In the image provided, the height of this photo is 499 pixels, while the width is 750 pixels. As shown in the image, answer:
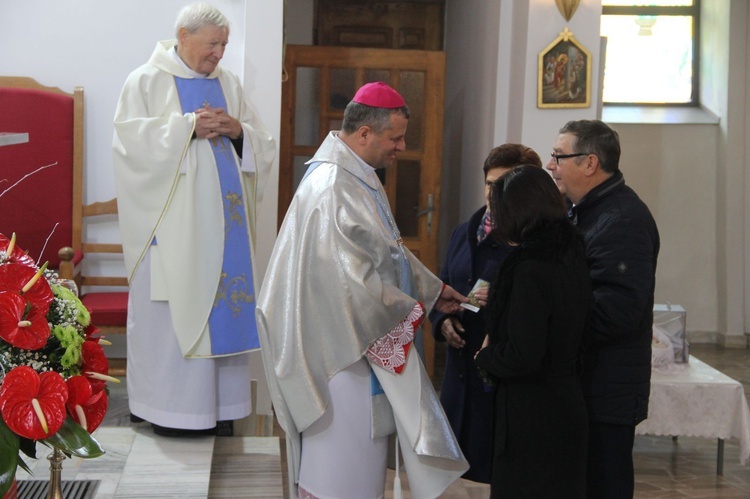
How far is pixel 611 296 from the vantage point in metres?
2.80

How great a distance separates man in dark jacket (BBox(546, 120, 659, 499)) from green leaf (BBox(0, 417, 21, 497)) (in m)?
1.76

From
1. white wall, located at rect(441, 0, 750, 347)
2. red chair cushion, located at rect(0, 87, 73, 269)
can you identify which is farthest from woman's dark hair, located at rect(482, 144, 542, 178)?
white wall, located at rect(441, 0, 750, 347)

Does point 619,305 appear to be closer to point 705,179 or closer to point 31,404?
point 31,404

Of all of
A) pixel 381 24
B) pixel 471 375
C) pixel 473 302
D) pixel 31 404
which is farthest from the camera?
pixel 381 24

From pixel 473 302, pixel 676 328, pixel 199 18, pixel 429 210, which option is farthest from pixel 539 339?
pixel 429 210

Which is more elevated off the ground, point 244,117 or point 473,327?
point 244,117

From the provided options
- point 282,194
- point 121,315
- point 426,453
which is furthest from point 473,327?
point 282,194

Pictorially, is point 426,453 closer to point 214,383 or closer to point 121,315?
point 214,383

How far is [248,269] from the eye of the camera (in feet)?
14.1

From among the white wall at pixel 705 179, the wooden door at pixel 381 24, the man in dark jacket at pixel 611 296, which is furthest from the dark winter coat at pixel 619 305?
the wooden door at pixel 381 24

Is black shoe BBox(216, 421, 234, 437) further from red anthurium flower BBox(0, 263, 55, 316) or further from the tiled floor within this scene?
red anthurium flower BBox(0, 263, 55, 316)

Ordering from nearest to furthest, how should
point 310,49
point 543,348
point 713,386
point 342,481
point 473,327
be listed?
point 543,348, point 342,481, point 473,327, point 713,386, point 310,49

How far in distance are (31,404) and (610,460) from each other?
1.89 meters

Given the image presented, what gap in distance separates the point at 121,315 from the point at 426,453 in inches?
97.0
